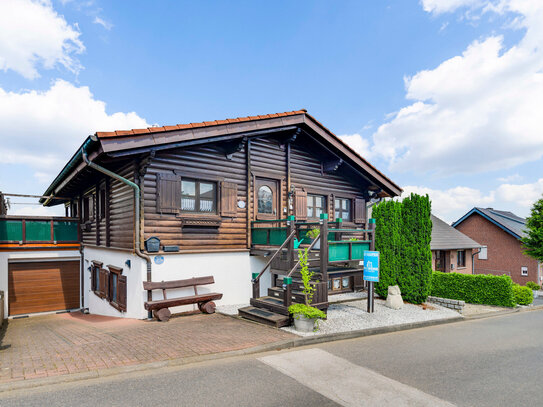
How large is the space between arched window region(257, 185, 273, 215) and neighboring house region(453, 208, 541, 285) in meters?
23.9

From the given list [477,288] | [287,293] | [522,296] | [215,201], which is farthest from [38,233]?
[522,296]

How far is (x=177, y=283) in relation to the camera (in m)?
9.77

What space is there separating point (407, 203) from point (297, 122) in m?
5.10

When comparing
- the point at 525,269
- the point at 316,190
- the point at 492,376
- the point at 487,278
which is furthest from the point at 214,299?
the point at 525,269

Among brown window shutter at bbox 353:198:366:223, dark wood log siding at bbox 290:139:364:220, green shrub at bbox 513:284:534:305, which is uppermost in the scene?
dark wood log siding at bbox 290:139:364:220

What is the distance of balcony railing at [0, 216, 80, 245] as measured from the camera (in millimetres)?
14672

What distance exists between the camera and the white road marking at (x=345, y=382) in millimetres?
4699

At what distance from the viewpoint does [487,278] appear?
14.1m

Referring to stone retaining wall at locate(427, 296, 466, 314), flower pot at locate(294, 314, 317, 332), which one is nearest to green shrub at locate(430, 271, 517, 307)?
stone retaining wall at locate(427, 296, 466, 314)

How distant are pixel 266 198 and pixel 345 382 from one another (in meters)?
8.00

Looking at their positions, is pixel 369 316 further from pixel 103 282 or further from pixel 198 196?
pixel 103 282

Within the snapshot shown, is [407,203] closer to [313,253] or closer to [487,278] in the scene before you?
[313,253]

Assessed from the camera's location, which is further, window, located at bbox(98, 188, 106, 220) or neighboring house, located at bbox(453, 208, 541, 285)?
neighboring house, located at bbox(453, 208, 541, 285)

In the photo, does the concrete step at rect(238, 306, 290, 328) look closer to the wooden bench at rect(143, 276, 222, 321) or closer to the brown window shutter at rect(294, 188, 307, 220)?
the wooden bench at rect(143, 276, 222, 321)
